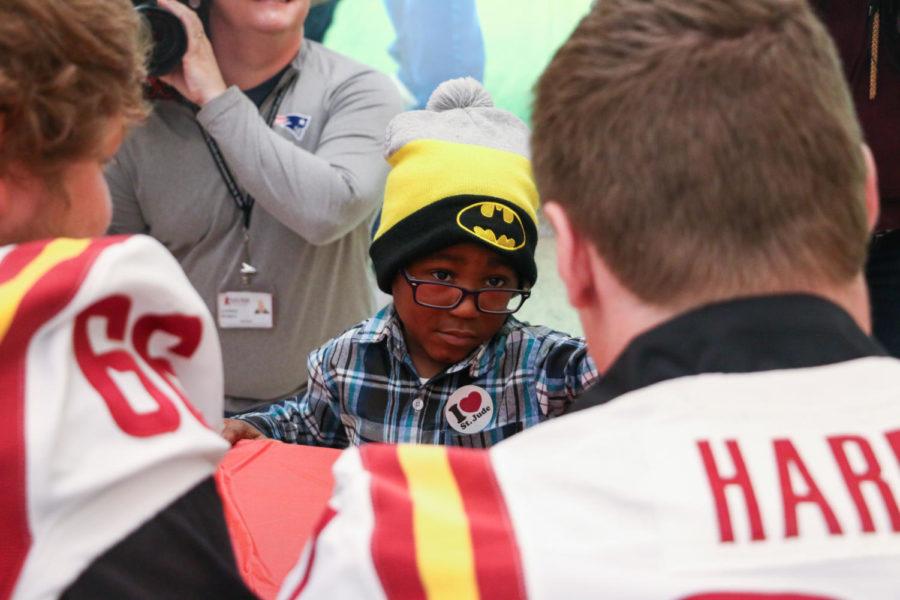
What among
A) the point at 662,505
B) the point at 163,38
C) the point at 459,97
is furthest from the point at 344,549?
the point at 163,38

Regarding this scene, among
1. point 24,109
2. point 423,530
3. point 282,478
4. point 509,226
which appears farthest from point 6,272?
point 509,226

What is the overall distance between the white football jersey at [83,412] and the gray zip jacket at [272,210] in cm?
118

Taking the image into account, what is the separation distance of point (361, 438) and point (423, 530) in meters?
1.02

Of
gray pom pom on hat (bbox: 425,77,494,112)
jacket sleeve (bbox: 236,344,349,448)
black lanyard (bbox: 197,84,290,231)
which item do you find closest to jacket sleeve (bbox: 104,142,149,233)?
black lanyard (bbox: 197,84,290,231)

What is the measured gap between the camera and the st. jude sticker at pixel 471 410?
1499 mm

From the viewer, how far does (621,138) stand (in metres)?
0.63

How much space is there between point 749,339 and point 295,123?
149 cm

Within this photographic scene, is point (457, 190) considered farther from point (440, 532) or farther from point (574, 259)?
point (440, 532)

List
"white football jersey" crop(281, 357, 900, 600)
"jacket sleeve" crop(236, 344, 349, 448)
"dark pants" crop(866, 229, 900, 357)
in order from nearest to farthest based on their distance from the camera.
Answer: "white football jersey" crop(281, 357, 900, 600), "jacket sleeve" crop(236, 344, 349, 448), "dark pants" crop(866, 229, 900, 357)

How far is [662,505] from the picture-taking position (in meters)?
0.52

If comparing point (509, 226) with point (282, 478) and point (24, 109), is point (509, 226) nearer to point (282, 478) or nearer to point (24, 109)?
point (282, 478)

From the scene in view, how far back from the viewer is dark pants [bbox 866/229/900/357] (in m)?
1.71

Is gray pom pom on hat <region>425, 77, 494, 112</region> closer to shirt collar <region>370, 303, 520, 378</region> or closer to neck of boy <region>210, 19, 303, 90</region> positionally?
shirt collar <region>370, 303, 520, 378</region>

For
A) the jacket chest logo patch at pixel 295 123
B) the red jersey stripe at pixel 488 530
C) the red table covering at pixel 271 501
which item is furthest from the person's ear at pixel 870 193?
the jacket chest logo patch at pixel 295 123
